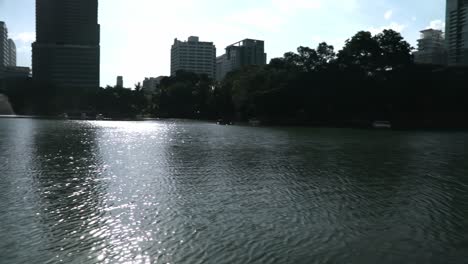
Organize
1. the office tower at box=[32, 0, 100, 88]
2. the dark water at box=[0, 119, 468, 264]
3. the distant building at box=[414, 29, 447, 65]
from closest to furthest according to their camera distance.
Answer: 1. the dark water at box=[0, 119, 468, 264]
2. the distant building at box=[414, 29, 447, 65]
3. the office tower at box=[32, 0, 100, 88]

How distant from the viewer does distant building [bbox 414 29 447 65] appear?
431 feet

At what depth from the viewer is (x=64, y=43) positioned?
164m

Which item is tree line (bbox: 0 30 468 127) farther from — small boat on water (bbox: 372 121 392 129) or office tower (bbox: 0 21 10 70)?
office tower (bbox: 0 21 10 70)

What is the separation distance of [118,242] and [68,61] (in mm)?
169736

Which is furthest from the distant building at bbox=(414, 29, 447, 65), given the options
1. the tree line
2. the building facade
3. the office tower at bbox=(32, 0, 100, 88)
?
the office tower at bbox=(32, 0, 100, 88)

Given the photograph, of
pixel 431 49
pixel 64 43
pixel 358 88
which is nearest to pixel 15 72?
pixel 64 43

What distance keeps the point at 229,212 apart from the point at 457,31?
118608 mm

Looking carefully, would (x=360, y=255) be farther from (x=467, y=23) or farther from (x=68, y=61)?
(x=68, y=61)

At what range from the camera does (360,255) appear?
992cm

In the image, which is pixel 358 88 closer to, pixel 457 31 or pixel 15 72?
pixel 457 31

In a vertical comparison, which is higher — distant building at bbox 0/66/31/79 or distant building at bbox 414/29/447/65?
distant building at bbox 414/29/447/65

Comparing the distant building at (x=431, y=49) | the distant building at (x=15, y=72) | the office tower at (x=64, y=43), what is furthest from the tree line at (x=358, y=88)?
the distant building at (x=15, y=72)

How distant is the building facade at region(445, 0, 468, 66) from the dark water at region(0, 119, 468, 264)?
98638 mm

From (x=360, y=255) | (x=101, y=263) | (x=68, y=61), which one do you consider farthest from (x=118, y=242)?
(x=68, y=61)
